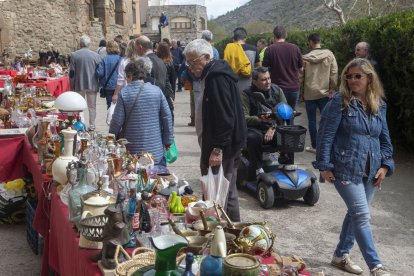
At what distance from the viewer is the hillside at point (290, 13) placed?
4458 cm

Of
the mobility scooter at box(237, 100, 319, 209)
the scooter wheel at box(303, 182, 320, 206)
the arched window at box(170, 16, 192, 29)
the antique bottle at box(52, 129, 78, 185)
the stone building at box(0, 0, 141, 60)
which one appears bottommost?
the scooter wheel at box(303, 182, 320, 206)

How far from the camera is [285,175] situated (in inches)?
208

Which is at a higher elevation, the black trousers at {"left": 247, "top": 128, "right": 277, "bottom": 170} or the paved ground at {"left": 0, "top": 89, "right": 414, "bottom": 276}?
the black trousers at {"left": 247, "top": 128, "right": 277, "bottom": 170}

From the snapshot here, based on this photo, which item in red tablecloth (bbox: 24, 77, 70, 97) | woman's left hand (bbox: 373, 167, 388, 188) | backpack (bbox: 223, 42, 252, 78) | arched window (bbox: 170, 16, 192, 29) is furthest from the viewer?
arched window (bbox: 170, 16, 192, 29)

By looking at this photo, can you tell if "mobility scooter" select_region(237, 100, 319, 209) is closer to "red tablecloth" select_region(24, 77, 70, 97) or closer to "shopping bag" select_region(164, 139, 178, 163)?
"shopping bag" select_region(164, 139, 178, 163)

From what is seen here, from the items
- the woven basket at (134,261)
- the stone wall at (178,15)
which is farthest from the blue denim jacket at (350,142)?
the stone wall at (178,15)

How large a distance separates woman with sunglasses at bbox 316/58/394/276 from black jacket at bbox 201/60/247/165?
2.16ft

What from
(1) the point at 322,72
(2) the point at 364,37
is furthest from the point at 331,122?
(2) the point at 364,37

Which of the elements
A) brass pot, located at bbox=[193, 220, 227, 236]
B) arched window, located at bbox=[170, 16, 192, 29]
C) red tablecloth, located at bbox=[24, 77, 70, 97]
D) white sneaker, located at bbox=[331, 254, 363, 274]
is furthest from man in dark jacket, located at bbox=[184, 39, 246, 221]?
arched window, located at bbox=[170, 16, 192, 29]

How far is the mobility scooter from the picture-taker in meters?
5.16

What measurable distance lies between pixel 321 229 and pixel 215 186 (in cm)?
146

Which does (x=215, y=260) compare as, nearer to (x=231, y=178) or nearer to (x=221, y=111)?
(x=221, y=111)

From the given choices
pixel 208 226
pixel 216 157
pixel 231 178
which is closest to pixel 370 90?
pixel 216 157

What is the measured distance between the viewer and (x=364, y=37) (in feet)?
27.3
